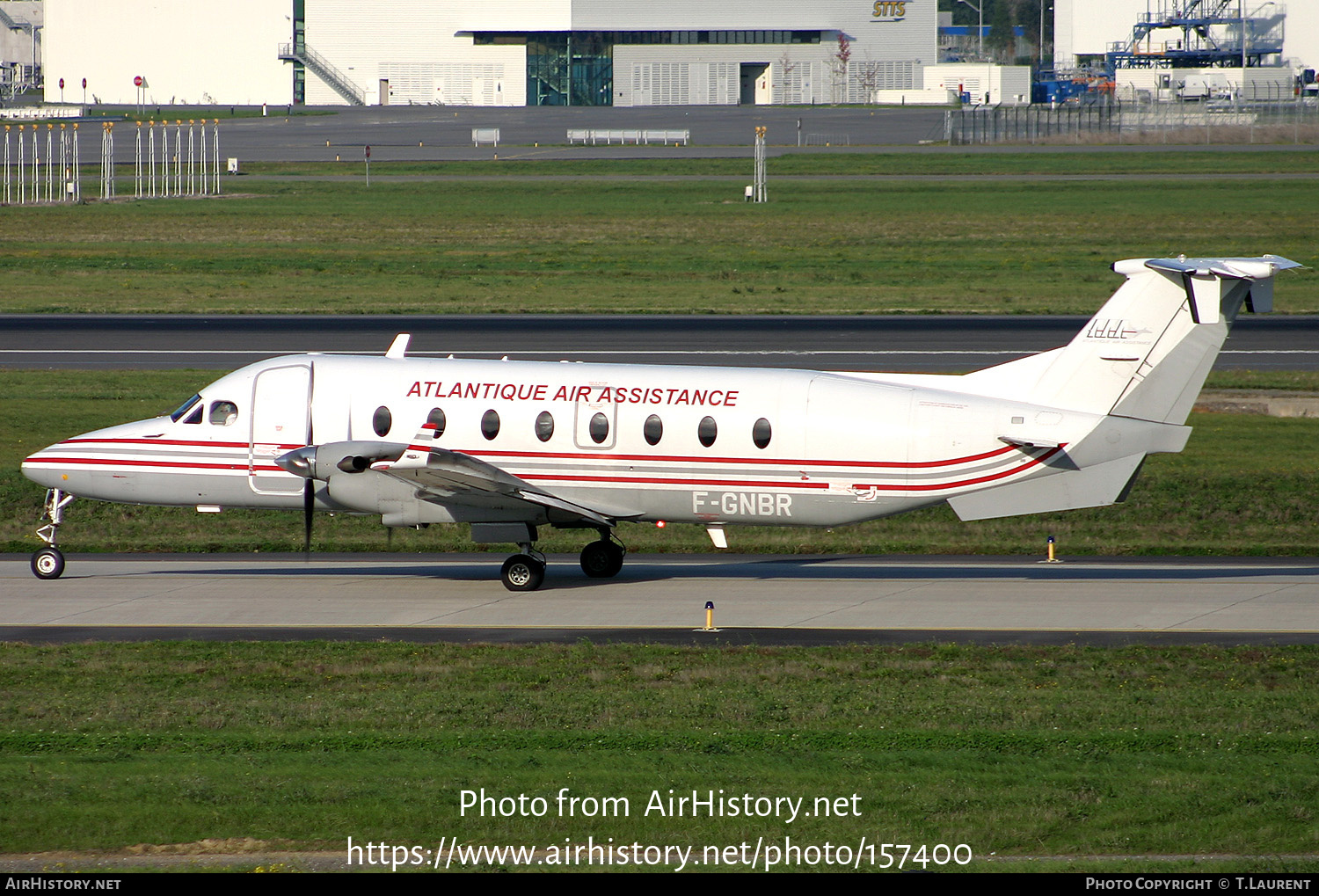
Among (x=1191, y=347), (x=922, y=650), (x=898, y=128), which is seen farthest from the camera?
(x=898, y=128)

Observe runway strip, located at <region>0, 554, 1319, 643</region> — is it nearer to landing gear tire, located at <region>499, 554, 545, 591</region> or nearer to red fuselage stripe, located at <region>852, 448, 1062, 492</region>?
landing gear tire, located at <region>499, 554, 545, 591</region>

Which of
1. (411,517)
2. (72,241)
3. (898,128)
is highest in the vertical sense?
(898,128)

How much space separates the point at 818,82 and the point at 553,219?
92880 millimetres

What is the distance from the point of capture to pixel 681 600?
74.3 ft

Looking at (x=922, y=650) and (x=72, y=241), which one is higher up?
(x=72, y=241)

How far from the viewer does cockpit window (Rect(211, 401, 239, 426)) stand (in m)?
23.4

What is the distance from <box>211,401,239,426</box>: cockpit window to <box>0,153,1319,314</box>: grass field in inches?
1212

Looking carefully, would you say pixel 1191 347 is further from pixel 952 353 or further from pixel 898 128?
pixel 898 128

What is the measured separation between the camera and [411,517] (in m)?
→ 22.6

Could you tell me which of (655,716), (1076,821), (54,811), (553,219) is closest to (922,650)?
(655,716)

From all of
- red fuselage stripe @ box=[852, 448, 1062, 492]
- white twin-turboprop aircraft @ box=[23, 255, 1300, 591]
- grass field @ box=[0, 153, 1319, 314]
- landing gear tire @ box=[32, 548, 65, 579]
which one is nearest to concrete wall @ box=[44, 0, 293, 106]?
grass field @ box=[0, 153, 1319, 314]

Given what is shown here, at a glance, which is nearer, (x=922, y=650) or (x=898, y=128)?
(x=922, y=650)

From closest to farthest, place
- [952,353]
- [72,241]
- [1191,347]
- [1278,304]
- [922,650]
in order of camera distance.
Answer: [922,650] < [1191,347] < [952,353] < [1278,304] < [72,241]

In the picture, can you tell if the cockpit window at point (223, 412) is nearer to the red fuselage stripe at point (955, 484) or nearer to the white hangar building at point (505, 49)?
the red fuselage stripe at point (955, 484)
